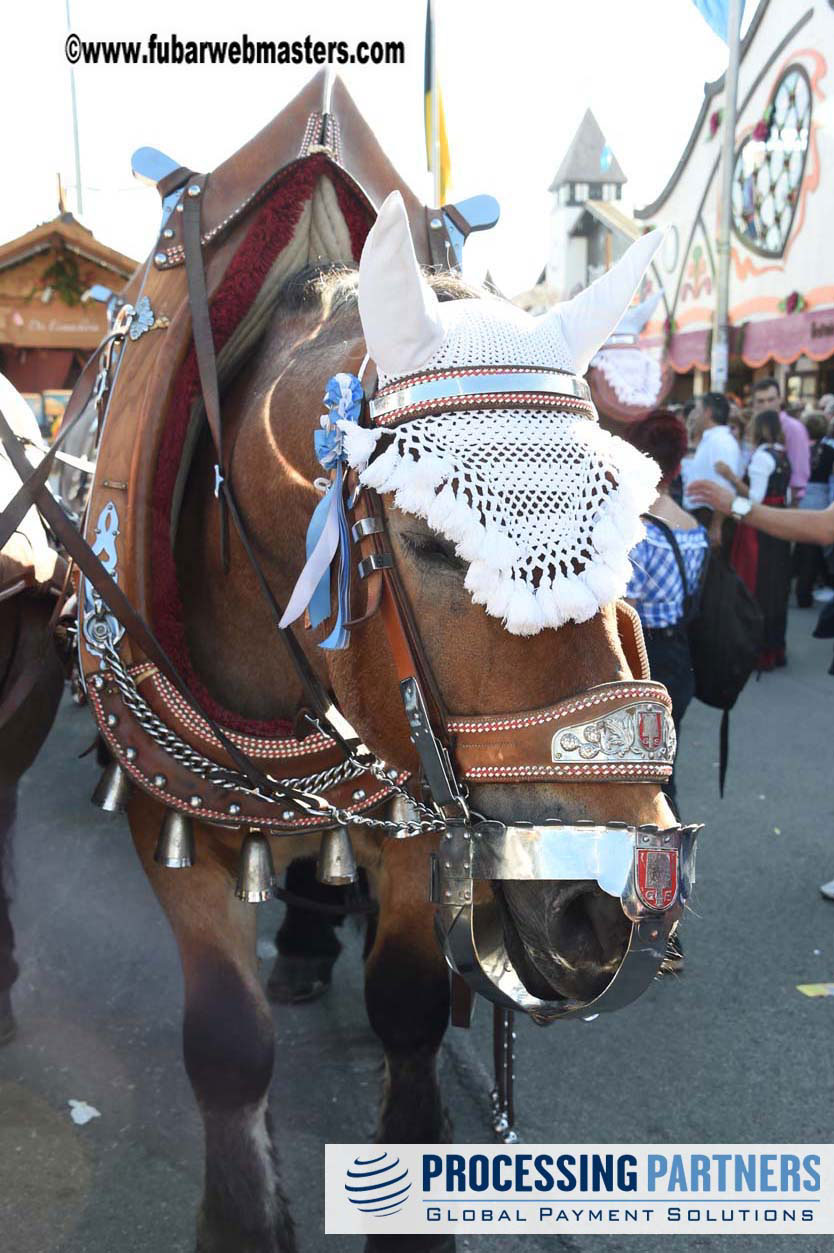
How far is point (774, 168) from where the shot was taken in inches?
540

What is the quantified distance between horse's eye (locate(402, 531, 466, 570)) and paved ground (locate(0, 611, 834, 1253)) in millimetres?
1582

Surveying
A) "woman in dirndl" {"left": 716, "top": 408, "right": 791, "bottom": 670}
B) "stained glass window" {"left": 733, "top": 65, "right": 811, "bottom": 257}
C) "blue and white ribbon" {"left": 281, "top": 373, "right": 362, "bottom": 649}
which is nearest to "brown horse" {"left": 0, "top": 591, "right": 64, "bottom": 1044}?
"blue and white ribbon" {"left": 281, "top": 373, "right": 362, "bottom": 649}

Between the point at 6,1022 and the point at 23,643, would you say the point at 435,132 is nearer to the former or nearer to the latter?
the point at 23,643

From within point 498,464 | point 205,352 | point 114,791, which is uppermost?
point 205,352

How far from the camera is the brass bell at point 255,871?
6.22 ft

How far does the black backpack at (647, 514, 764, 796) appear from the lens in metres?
3.18

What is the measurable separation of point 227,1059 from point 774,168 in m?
14.7

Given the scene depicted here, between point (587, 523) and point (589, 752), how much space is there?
0.98ft

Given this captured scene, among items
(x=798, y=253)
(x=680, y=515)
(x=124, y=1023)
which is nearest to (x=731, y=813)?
(x=680, y=515)

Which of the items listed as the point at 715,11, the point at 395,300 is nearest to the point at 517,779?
the point at 395,300

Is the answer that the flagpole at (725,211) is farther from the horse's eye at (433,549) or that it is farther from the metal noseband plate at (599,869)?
the metal noseband plate at (599,869)

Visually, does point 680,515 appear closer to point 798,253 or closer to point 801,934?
point 801,934

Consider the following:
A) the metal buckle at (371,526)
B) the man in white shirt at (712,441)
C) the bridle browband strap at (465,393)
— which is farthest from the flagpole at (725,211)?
the metal buckle at (371,526)

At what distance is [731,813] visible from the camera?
4.56 meters
